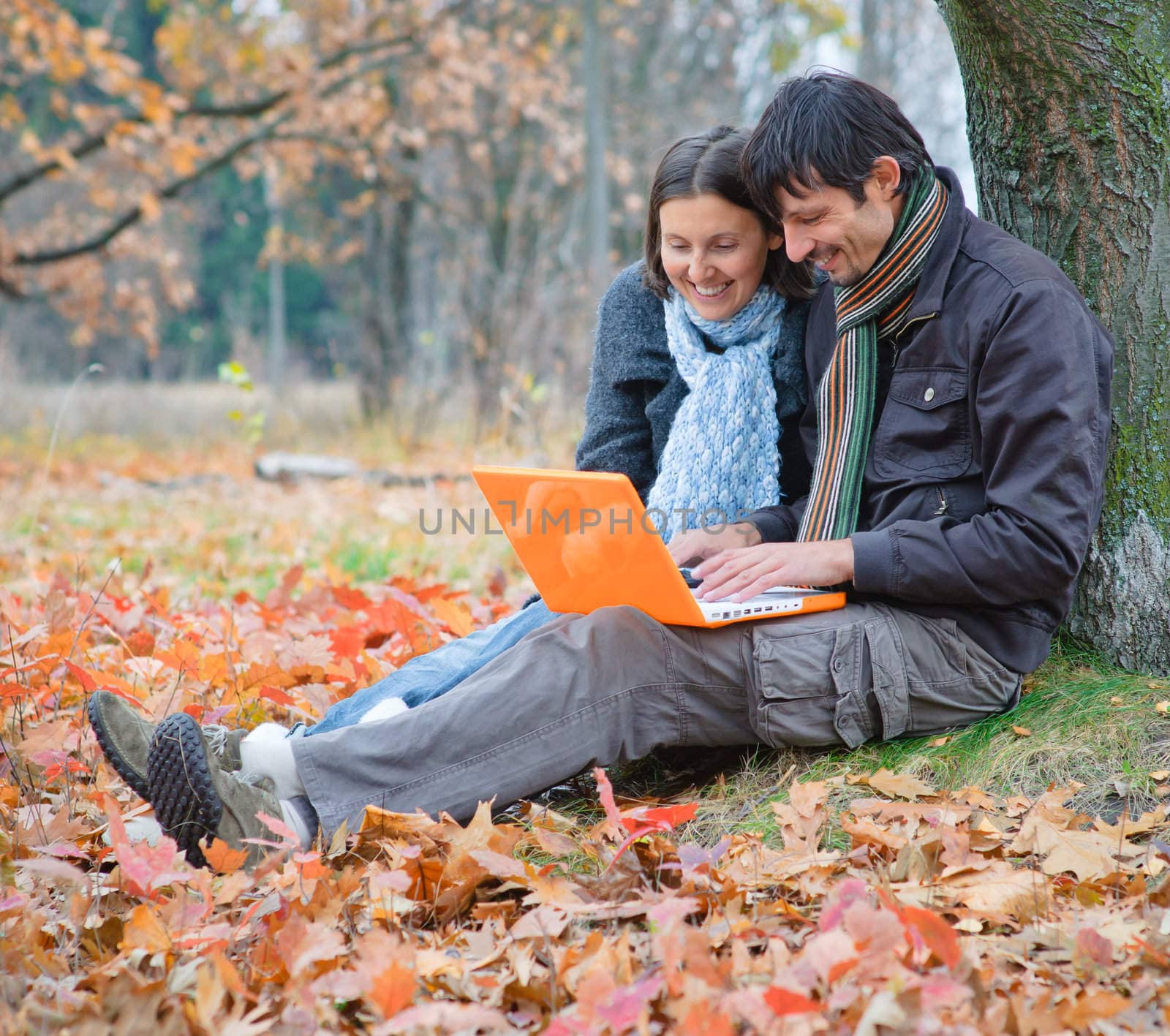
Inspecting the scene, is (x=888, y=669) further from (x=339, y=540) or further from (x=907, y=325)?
(x=339, y=540)

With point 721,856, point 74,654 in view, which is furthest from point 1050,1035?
point 74,654

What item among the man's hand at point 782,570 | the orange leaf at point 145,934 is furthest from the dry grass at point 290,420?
the orange leaf at point 145,934

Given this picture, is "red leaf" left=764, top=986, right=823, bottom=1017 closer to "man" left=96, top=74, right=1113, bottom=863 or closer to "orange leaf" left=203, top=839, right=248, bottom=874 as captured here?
"man" left=96, top=74, right=1113, bottom=863

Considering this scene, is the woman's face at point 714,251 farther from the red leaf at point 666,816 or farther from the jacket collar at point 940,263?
the red leaf at point 666,816

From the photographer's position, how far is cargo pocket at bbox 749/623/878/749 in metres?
2.16

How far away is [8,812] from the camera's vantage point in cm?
214

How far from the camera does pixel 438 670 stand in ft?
7.98

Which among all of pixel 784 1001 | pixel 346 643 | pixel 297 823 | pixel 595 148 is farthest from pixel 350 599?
pixel 595 148

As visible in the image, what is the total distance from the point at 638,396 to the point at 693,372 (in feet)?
0.76

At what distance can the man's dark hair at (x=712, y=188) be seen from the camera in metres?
2.49

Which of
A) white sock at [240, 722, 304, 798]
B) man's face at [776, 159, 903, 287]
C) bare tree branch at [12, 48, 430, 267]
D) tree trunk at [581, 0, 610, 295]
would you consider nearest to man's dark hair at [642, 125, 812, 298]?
man's face at [776, 159, 903, 287]

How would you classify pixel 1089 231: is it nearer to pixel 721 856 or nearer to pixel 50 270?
pixel 721 856

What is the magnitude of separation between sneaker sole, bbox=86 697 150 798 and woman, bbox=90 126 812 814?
411 millimetres

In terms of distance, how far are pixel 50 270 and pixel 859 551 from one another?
457 inches
